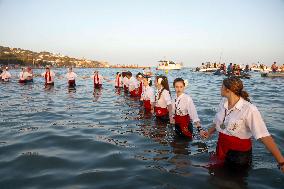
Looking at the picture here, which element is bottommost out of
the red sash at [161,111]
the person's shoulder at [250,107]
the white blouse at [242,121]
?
the red sash at [161,111]

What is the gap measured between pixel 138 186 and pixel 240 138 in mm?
2037

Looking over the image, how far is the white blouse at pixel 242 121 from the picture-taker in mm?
4469

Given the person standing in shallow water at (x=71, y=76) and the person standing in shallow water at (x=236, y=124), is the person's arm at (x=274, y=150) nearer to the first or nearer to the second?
the person standing in shallow water at (x=236, y=124)

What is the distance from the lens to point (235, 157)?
5.26 meters

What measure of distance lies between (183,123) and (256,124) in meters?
3.33

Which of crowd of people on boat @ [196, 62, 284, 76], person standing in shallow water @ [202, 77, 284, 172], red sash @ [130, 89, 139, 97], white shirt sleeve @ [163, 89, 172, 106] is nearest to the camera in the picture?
person standing in shallow water @ [202, 77, 284, 172]

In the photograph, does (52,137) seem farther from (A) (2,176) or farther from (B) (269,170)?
(B) (269,170)

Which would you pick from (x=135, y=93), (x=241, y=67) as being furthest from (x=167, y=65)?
(x=135, y=93)

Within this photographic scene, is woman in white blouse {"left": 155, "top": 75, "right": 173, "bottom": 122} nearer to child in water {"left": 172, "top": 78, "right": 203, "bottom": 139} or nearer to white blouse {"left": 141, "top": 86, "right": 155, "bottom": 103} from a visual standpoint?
white blouse {"left": 141, "top": 86, "right": 155, "bottom": 103}

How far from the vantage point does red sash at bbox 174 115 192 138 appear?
763cm

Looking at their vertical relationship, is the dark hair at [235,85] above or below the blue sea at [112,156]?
above

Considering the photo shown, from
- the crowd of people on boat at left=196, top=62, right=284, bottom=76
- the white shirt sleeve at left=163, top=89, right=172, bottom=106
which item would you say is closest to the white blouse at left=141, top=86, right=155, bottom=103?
the white shirt sleeve at left=163, top=89, right=172, bottom=106

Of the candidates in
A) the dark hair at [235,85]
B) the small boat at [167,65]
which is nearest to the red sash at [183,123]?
the dark hair at [235,85]

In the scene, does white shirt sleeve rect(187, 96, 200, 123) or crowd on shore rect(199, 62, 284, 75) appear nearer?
white shirt sleeve rect(187, 96, 200, 123)
